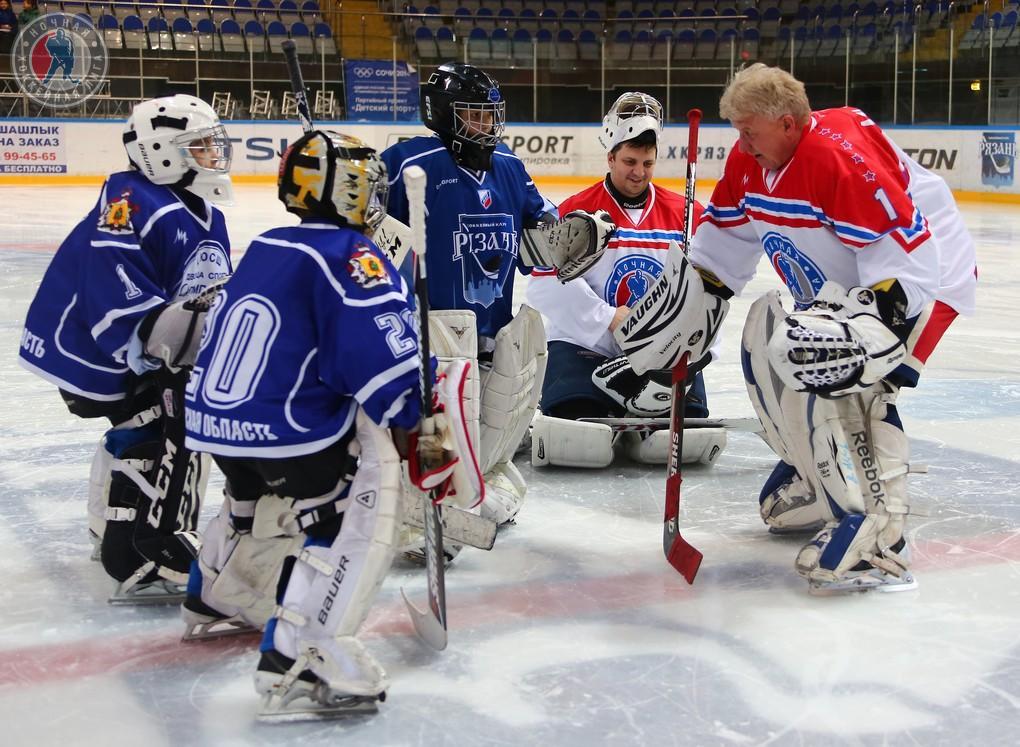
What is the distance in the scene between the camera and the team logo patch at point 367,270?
1.97m

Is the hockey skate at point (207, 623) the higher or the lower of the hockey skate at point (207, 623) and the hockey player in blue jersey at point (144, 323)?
the lower

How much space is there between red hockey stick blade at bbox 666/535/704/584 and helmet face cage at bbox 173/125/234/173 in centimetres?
132

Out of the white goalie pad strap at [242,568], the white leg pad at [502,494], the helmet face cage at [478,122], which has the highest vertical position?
the helmet face cage at [478,122]

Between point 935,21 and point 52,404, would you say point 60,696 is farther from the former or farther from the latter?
point 935,21

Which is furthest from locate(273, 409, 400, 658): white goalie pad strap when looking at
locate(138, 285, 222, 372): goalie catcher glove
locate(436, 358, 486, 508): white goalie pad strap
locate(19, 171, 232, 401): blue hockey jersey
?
locate(19, 171, 232, 401): blue hockey jersey

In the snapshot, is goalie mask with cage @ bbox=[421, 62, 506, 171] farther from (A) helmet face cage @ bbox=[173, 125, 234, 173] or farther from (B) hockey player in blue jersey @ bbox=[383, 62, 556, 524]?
(A) helmet face cage @ bbox=[173, 125, 234, 173]

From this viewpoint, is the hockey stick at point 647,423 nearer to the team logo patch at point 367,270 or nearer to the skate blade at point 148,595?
the skate blade at point 148,595

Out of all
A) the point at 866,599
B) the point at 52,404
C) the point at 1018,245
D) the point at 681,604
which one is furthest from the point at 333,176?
the point at 1018,245

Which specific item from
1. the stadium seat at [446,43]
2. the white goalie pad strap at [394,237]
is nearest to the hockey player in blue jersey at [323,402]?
the white goalie pad strap at [394,237]

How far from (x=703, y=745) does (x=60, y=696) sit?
43.3 inches

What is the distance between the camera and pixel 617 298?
12.8 ft

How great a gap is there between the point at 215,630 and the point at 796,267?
4.93 feet

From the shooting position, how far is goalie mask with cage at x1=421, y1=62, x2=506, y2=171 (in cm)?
302

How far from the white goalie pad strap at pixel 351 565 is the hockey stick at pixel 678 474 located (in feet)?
3.09
